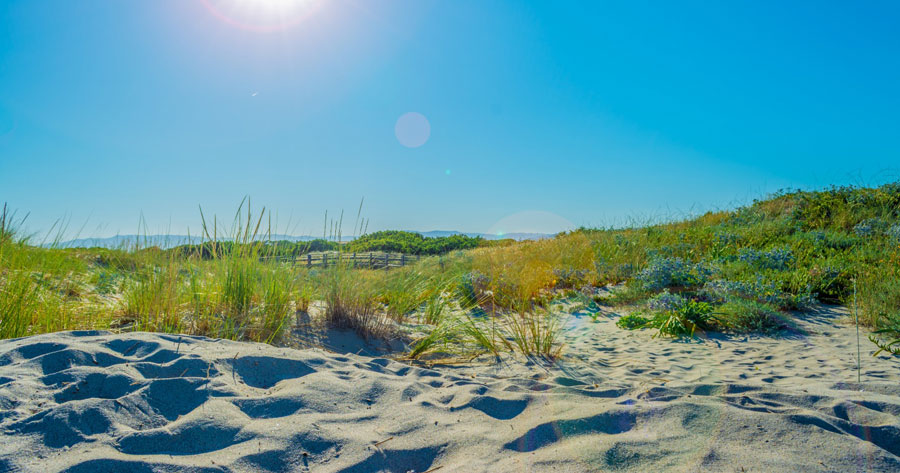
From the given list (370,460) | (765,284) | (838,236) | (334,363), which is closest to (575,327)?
(765,284)

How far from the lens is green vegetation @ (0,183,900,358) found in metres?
4.24

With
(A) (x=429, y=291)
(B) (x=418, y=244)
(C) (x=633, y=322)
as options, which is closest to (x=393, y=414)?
(C) (x=633, y=322)

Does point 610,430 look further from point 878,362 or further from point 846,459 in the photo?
point 878,362

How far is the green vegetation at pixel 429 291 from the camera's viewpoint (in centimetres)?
424

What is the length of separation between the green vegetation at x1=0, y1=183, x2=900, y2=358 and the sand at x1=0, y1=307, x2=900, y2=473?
0.82 m

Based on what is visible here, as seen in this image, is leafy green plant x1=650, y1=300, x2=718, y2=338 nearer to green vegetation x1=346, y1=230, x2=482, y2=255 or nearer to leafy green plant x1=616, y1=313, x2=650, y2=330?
leafy green plant x1=616, y1=313, x2=650, y2=330

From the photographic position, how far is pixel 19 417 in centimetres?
203

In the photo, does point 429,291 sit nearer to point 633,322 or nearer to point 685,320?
point 633,322

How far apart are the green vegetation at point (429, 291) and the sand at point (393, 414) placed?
2.70ft

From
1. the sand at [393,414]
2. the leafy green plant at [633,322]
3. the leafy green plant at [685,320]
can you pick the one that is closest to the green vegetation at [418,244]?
the leafy green plant at [633,322]

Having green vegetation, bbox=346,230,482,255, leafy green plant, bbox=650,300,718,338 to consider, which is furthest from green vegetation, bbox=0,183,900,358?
green vegetation, bbox=346,230,482,255

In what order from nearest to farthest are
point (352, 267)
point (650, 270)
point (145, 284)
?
point (145, 284) < point (352, 267) < point (650, 270)

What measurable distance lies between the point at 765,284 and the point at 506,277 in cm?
371

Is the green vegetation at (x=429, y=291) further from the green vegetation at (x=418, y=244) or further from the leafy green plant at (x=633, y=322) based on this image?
the green vegetation at (x=418, y=244)
